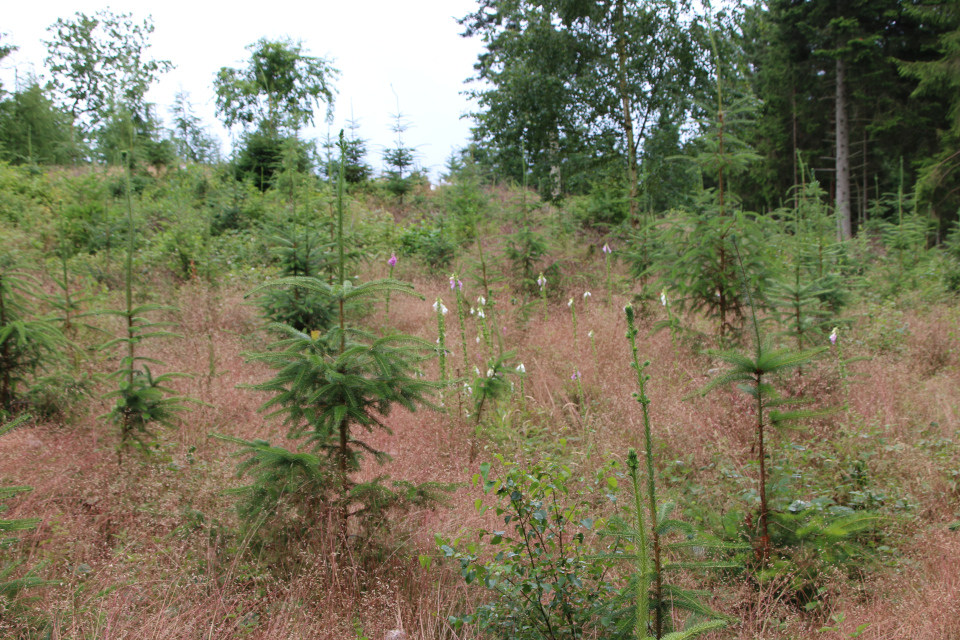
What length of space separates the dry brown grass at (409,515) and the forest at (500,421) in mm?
22

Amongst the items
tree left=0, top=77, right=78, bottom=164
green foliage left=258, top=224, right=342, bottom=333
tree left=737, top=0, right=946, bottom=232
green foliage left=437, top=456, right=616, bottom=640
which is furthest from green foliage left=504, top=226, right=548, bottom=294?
tree left=0, top=77, right=78, bottom=164

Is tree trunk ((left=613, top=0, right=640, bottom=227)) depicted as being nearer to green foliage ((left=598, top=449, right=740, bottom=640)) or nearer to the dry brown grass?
the dry brown grass

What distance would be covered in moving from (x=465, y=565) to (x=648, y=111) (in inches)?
469

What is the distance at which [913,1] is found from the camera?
620 inches

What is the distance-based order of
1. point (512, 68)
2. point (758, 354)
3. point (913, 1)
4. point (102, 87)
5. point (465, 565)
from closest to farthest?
1. point (465, 565)
2. point (758, 354)
3. point (512, 68)
4. point (913, 1)
5. point (102, 87)

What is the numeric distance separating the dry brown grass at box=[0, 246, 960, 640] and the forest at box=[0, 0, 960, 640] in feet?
0.07

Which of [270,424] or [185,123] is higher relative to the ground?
[185,123]

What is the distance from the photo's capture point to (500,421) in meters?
4.61

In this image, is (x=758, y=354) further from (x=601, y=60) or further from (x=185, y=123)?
(x=185, y=123)

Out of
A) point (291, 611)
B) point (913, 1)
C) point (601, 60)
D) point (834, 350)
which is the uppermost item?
point (913, 1)

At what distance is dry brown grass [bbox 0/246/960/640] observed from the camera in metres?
2.40

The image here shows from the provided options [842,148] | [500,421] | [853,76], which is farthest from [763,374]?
[853,76]

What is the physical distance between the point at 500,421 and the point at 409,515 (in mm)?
1597

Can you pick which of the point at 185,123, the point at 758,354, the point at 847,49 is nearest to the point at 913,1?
the point at 847,49
